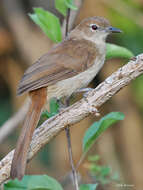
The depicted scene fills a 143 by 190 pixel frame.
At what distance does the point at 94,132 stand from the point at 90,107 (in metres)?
0.18

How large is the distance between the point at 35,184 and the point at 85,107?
0.65m

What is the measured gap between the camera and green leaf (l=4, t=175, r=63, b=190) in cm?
259

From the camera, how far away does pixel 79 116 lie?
2869 mm

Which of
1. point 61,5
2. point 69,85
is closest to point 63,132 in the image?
point 69,85

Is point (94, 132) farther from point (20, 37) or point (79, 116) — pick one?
point (20, 37)

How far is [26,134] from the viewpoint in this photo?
2.94 meters

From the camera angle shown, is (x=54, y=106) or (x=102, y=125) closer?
(x=102, y=125)

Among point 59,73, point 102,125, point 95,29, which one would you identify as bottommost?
point 102,125

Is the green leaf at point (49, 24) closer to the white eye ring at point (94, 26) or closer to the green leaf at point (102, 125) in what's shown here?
the green leaf at point (102, 125)

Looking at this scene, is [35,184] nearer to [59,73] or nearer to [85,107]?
[85,107]

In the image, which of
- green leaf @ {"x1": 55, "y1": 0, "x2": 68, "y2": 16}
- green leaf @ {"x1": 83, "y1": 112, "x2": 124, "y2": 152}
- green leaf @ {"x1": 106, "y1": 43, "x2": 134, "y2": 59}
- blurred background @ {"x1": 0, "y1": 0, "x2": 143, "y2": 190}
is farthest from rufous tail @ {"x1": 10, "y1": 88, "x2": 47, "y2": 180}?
blurred background @ {"x1": 0, "y1": 0, "x2": 143, "y2": 190}

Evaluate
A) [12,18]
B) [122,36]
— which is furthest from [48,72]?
[12,18]

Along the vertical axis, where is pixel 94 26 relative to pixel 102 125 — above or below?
above

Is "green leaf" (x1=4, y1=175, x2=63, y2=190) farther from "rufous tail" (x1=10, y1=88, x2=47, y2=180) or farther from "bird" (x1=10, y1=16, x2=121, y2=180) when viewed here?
"bird" (x1=10, y1=16, x2=121, y2=180)
